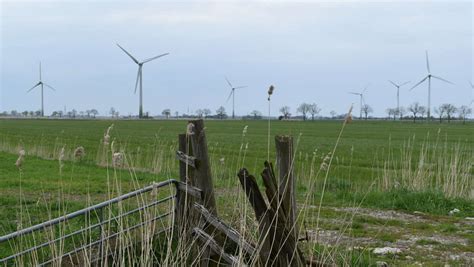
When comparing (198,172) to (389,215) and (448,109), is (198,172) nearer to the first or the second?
(389,215)

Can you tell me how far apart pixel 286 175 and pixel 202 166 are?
154 cm

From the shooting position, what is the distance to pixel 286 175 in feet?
14.3

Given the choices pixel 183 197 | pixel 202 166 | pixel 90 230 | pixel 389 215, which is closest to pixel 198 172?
pixel 202 166

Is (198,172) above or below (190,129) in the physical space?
below

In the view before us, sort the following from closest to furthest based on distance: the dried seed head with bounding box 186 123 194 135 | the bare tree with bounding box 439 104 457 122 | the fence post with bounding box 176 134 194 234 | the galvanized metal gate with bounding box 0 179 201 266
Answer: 1. the galvanized metal gate with bounding box 0 179 201 266
2. the dried seed head with bounding box 186 123 194 135
3. the fence post with bounding box 176 134 194 234
4. the bare tree with bounding box 439 104 457 122

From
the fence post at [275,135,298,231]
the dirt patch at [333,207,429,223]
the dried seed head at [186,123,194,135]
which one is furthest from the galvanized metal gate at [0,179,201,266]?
the dirt patch at [333,207,429,223]

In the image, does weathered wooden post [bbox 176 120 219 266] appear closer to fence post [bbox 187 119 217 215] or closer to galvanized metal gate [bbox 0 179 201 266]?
fence post [bbox 187 119 217 215]

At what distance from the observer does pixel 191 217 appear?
19.2ft

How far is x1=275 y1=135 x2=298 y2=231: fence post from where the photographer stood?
4324 millimetres

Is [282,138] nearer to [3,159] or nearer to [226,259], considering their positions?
[226,259]

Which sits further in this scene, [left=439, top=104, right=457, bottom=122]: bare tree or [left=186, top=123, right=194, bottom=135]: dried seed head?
[left=439, top=104, right=457, bottom=122]: bare tree

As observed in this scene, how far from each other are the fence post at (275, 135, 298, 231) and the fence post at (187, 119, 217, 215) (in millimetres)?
1425

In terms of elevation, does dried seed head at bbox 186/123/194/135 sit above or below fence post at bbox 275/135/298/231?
above

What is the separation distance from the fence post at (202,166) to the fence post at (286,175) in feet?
4.68
